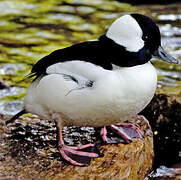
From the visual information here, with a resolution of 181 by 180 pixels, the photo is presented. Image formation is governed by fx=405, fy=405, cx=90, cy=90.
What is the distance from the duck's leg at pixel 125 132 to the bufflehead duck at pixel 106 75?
0.41 meters

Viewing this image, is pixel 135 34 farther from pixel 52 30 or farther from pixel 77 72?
pixel 52 30

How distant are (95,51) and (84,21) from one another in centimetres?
488

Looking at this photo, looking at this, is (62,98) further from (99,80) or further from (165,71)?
(165,71)

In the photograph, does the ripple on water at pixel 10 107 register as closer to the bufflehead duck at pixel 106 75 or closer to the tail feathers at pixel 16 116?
the tail feathers at pixel 16 116

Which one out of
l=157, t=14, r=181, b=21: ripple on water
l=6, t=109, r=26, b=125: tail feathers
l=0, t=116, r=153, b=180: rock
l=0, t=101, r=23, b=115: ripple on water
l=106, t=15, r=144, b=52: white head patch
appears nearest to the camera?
l=106, t=15, r=144, b=52: white head patch

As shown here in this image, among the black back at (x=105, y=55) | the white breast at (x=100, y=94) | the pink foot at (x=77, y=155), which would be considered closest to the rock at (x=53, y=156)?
the pink foot at (x=77, y=155)

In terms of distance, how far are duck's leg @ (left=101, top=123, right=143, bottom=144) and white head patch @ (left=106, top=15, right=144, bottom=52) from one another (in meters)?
0.94

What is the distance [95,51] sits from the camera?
113 inches

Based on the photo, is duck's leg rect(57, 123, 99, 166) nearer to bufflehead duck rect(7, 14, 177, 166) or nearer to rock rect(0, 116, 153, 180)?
rock rect(0, 116, 153, 180)

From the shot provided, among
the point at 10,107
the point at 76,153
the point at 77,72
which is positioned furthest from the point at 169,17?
the point at 77,72

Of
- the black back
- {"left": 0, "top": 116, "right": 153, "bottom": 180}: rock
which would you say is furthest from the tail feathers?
the black back

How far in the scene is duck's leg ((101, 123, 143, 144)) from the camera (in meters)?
3.41

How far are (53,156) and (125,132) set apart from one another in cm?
69

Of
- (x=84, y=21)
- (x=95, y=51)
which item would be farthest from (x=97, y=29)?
(x=95, y=51)
